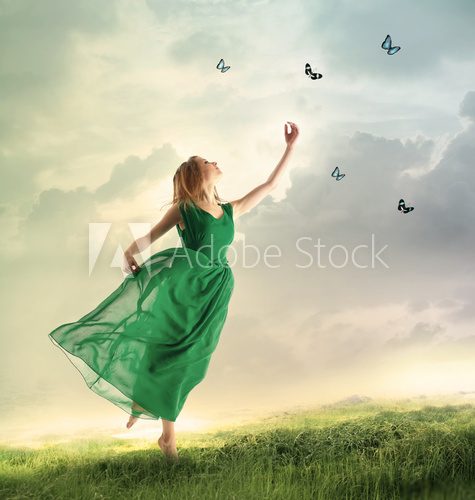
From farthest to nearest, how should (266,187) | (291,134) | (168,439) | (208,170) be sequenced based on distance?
(291,134) < (266,187) < (208,170) < (168,439)

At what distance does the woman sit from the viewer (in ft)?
15.3

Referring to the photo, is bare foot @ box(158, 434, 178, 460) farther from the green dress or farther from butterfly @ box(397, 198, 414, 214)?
butterfly @ box(397, 198, 414, 214)

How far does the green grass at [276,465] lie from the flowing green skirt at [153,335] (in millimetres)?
449

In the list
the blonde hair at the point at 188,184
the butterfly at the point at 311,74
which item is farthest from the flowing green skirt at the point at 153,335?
the butterfly at the point at 311,74

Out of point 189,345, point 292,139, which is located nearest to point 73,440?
point 189,345

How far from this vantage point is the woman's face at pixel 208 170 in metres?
5.03

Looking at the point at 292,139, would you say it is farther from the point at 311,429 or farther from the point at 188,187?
the point at 311,429

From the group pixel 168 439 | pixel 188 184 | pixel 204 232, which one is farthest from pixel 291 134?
pixel 168 439

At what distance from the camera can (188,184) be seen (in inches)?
197

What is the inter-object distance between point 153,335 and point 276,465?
1125 mm

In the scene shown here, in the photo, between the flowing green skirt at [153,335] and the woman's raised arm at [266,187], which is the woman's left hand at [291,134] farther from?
the flowing green skirt at [153,335]

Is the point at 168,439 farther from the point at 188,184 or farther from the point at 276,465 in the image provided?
the point at 188,184

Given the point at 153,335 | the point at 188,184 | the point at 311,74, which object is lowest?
the point at 153,335

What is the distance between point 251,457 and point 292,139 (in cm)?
221
